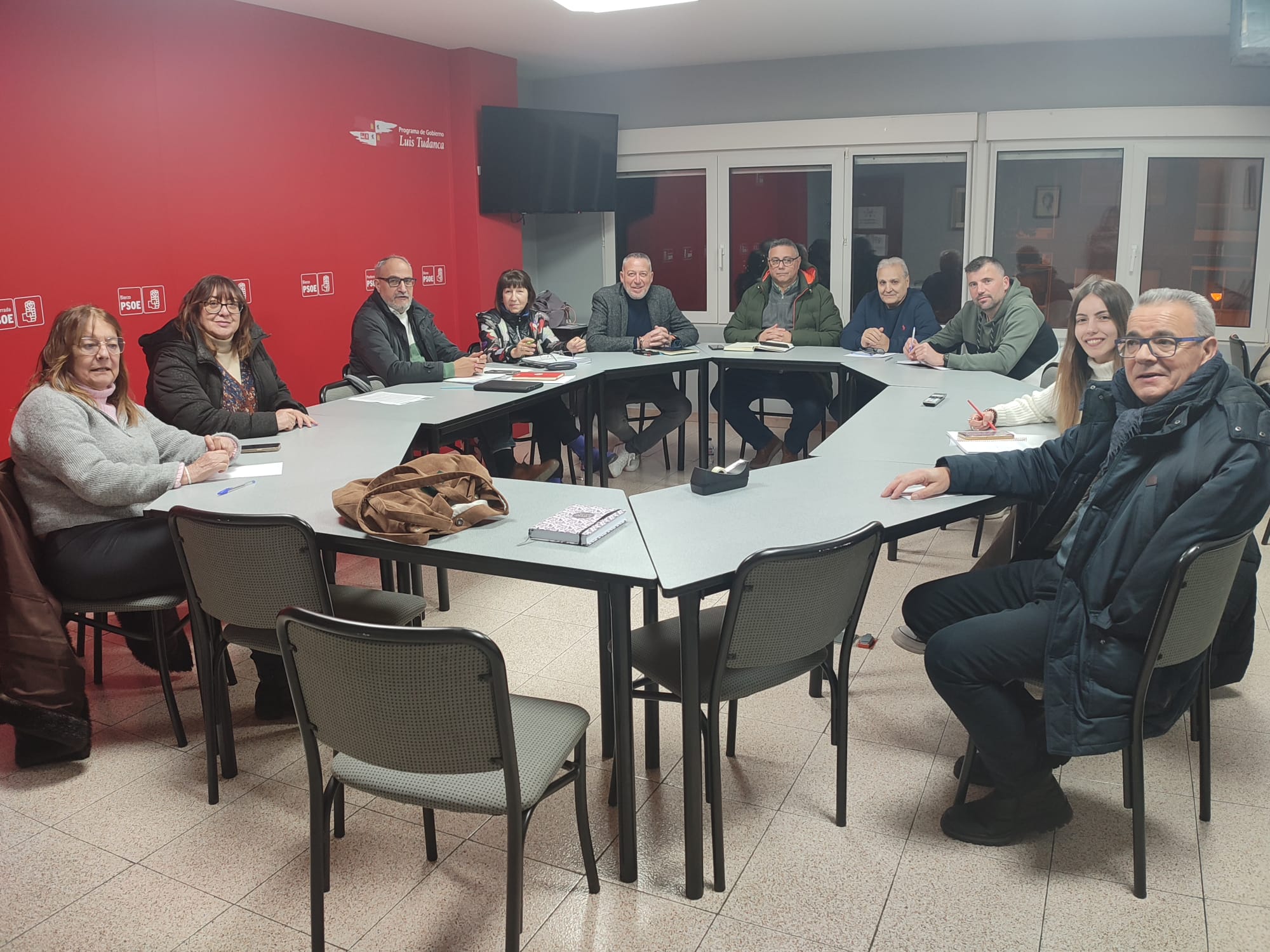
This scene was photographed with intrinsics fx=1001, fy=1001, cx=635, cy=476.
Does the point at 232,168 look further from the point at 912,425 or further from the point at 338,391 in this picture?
the point at 912,425

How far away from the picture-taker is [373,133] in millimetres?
6039

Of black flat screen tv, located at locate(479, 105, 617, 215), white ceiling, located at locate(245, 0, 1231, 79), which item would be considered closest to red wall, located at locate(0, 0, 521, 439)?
black flat screen tv, located at locate(479, 105, 617, 215)

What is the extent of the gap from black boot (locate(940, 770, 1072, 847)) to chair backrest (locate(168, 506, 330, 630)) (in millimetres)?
1564

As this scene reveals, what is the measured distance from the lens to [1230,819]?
7.84 feet

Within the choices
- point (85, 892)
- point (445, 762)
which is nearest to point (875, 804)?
point (445, 762)

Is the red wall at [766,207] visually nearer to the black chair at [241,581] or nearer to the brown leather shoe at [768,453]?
the brown leather shoe at [768,453]

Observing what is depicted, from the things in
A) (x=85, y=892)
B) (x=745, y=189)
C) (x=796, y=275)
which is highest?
(x=745, y=189)

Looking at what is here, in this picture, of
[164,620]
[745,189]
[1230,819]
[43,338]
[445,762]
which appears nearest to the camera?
[445,762]

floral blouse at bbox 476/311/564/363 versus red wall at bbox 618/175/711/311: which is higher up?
red wall at bbox 618/175/711/311

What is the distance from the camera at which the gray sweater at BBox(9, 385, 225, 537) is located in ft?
8.98

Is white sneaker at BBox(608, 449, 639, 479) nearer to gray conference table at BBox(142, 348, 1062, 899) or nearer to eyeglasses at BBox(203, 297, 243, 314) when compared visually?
gray conference table at BBox(142, 348, 1062, 899)

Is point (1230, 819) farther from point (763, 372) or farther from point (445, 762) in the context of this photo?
point (763, 372)

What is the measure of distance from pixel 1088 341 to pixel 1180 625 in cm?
143

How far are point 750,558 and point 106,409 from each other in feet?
6.89
